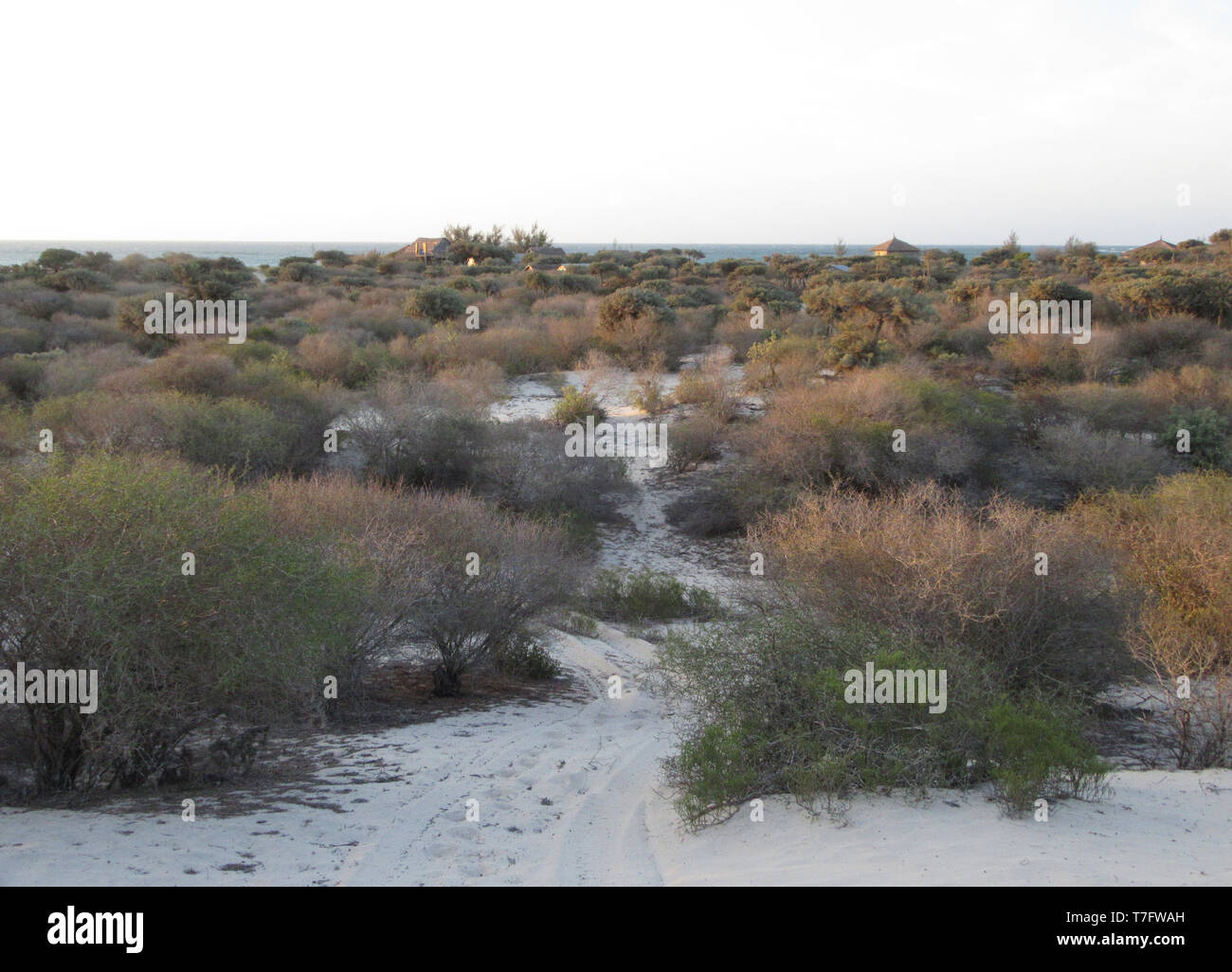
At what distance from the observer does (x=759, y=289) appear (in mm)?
27562

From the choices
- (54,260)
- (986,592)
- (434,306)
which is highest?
(54,260)

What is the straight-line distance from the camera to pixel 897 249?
163 feet

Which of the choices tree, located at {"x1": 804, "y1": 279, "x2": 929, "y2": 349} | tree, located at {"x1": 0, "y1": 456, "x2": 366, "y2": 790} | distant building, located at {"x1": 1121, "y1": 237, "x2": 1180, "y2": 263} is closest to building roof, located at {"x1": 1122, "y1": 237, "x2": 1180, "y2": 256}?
distant building, located at {"x1": 1121, "y1": 237, "x2": 1180, "y2": 263}

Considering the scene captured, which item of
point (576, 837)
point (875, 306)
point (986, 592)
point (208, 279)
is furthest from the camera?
point (208, 279)

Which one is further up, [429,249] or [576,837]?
[429,249]

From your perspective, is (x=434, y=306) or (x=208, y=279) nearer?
(x=434, y=306)

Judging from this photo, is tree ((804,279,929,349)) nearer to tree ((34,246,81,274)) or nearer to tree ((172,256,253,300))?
tree ((172,256,253,300))

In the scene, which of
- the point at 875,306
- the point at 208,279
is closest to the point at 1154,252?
the point at 875,306

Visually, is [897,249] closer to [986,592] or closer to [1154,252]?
[1154,252]

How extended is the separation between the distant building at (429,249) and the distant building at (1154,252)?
109 ft

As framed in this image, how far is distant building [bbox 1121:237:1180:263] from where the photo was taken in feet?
133

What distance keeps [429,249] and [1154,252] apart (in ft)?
114
